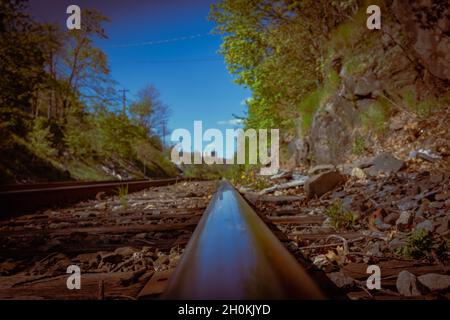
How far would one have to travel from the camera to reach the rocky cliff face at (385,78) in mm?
4703

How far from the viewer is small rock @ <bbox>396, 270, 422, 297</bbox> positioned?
983mm

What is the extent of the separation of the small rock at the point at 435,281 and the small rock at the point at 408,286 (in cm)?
8

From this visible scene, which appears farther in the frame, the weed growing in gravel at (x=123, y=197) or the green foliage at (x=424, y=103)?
the green foliage at (x=424, y=103)

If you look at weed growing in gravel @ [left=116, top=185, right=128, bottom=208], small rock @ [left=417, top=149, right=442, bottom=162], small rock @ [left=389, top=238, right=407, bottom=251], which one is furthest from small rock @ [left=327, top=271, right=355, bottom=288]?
small rock @ [left=417, top=149, right=442, bottom=162]

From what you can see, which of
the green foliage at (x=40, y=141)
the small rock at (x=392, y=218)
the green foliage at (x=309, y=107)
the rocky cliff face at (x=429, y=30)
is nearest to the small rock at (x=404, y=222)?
the small rock at (x=392, y=218)

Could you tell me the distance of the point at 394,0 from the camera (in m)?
5.29

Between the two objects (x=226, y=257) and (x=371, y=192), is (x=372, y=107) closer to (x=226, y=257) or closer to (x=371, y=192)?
(x=371, y=192)

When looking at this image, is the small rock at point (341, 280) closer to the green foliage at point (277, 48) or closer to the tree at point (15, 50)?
the green foliage at point (277, 48)

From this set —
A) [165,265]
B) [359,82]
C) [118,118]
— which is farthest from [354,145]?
[118,118]

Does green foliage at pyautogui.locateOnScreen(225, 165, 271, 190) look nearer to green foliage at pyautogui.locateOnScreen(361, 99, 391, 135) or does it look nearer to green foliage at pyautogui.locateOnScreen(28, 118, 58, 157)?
green foliage at pyautogui.locateOnScreen(361, 99, 391, 135)

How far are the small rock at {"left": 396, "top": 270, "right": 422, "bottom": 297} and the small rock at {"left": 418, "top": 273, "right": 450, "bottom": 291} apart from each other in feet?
0.25

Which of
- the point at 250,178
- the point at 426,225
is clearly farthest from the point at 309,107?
the point at 426,225
